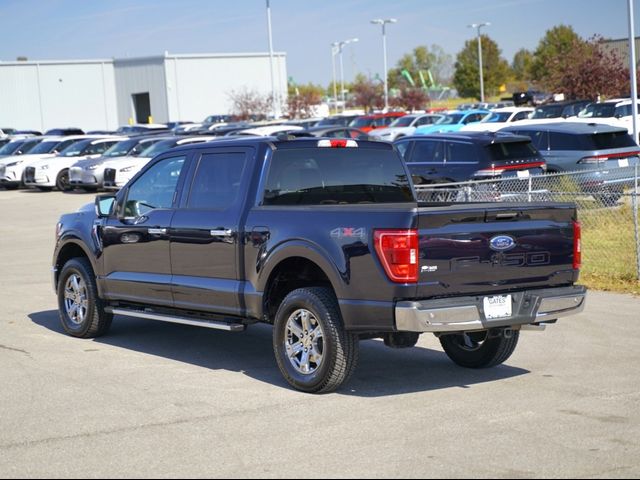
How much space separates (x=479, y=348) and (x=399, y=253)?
6.26 ft

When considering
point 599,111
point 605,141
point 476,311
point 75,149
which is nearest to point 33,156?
point 75,149

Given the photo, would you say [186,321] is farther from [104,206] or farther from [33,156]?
[33,156]

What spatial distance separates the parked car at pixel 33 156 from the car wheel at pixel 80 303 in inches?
1045

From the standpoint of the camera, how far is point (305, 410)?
730 centimetres

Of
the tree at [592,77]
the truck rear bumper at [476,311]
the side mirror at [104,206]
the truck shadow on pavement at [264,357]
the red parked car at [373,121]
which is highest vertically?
the tree at [592,77]

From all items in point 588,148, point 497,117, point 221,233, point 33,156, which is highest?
point 497,117

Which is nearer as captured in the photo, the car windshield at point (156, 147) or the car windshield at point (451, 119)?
the car windshield at point (156, 147)

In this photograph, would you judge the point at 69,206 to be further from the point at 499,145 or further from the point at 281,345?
the point at 281,345

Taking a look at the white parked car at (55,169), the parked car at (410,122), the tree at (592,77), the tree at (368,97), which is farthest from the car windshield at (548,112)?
the tree at (368,97)

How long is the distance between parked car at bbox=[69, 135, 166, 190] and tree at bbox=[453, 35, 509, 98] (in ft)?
216

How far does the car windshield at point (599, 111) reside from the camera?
1314 inches

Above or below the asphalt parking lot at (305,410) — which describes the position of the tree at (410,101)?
above

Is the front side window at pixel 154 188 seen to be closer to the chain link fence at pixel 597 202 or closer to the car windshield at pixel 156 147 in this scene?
the chain link fence at pixel 597 202

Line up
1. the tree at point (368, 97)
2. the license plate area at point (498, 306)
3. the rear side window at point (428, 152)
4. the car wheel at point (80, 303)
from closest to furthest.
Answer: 1. the license plate area at point (498, 306)
2. the car wheel at point (80, 303)
3. the rear side window at point (428, 152)
4. the tree at point (368, 97)
